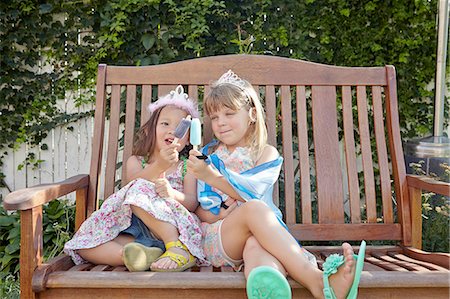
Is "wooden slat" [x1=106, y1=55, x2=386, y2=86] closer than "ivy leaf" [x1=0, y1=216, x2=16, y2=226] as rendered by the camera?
Yes

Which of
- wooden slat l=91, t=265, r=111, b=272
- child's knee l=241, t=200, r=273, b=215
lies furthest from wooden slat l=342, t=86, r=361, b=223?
wooden slat l=91, t=265, r=111, b=272

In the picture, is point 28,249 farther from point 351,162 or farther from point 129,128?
point 351,162

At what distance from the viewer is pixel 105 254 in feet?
6.48

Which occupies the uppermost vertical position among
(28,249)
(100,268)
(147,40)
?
(147,40)

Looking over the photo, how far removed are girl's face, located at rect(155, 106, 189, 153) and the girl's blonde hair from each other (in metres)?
0.14

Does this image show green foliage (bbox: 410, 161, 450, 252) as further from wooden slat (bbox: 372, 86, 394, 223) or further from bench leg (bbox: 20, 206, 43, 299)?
bench leg (bbox: 20, 206, 43, 299)

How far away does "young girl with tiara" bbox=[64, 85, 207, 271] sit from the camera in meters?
1.85

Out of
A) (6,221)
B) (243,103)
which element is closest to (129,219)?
(243,103)

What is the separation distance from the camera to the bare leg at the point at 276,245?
1.60m

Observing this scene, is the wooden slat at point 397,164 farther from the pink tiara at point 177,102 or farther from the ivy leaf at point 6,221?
the ivy leaf at point 6,221

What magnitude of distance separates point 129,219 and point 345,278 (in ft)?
3.00

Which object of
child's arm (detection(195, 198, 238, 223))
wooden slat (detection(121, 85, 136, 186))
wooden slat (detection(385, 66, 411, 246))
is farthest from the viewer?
wooden slat (detection(121, 85, 136, 186))

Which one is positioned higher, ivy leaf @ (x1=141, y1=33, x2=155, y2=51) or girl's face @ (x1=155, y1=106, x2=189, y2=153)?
ivy leaf @ (x1=141, y1=33, x2=155, y2=51)

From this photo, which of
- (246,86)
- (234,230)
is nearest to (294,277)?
(234,230)
